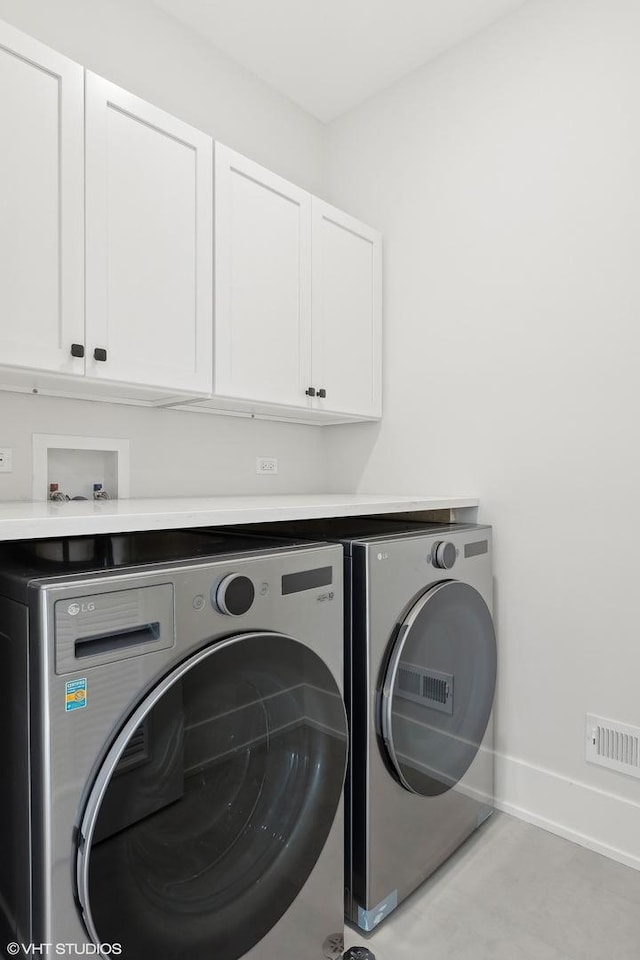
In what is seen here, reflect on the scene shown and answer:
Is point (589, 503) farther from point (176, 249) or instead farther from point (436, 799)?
point (176, 249)

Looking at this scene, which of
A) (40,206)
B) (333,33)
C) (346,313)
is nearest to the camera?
(40,206)

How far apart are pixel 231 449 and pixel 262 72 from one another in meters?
1.53

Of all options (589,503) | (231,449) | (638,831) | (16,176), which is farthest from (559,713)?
(16,176)

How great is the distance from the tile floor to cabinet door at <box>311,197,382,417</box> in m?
1.56

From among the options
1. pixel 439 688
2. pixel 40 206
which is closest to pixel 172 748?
pixel 439 688

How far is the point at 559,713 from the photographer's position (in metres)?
1.82

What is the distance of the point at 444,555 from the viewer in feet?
5.21

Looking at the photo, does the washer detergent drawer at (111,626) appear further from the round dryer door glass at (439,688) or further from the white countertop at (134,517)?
the round dryer door glass at (439,688)

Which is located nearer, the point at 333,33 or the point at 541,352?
the point at 541,352

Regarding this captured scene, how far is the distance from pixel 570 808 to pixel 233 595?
1.46 m

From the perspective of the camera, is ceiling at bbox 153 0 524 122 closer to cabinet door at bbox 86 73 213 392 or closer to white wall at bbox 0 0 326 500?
white wall at bbox 0 0 326 500

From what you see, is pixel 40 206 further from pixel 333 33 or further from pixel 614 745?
pixel 614 745

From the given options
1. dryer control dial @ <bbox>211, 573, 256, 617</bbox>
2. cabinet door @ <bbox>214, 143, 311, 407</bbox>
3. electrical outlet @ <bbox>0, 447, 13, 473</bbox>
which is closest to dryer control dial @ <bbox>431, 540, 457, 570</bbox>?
dryer control dial @ <bbox>211, 573, 256, 617</bbox>

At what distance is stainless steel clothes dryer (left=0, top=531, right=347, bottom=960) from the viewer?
83 centimetres
